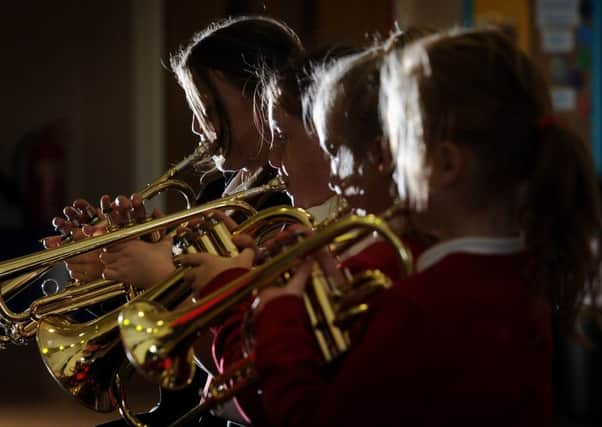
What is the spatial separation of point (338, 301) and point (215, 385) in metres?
0.18

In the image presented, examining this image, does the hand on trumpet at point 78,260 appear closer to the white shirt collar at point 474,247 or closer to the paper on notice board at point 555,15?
the white shirt collar at point 474,247

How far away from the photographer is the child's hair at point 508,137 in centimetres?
100

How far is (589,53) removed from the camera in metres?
4.23

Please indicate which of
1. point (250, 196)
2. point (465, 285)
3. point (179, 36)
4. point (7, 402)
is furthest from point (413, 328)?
point (179, 36)

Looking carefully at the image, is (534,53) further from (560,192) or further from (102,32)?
(560,192)

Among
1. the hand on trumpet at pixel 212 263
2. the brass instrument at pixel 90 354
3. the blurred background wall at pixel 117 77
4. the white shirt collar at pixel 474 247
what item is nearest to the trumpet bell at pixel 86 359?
the brass instrument at pixel 90 354

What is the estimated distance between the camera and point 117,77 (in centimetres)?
430

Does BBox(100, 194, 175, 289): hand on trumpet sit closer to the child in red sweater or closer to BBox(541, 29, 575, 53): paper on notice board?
the child in red sweater

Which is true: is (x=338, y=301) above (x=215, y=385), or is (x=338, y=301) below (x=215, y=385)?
above

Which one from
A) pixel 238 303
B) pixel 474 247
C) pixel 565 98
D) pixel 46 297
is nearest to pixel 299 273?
pixel 238 303

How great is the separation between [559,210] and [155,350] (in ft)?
1.36

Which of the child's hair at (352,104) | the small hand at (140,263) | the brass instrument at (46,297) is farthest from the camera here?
the brass instrument at (46,297)

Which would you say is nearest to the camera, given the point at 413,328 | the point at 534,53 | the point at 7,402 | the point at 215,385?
the point at 413,328

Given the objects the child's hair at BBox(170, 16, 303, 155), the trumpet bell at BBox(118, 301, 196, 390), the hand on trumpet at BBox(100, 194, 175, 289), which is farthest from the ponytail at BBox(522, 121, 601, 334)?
the child's hair at BBox(170, 16, 303, 155)
